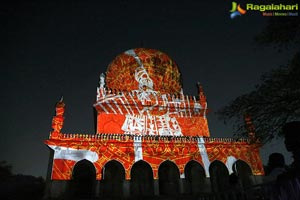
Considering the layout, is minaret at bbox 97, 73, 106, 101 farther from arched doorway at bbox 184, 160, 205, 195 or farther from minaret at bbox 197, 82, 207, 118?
arched doorway at bbox 184, 160, 205, 195

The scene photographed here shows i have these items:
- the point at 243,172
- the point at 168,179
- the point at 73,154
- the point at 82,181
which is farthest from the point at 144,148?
the point at 243,172

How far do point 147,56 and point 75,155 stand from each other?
40.9 ft

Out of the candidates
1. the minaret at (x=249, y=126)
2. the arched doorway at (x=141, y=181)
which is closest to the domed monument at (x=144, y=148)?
the arched doorway at (x=141, y=181)

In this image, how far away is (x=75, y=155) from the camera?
501 inches

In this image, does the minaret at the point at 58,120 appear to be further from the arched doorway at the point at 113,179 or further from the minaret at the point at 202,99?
the minaret at the point at 202,99

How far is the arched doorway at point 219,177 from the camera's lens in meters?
15.4

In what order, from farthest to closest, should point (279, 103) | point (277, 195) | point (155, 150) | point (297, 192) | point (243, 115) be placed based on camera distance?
Answer: point (155, 150), point (243, 115), point (279, 103), point (277, 195), point (297, 192)

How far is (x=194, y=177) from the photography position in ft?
51.0

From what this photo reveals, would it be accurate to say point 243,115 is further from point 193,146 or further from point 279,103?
point 193,146

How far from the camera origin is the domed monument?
12.8 meters

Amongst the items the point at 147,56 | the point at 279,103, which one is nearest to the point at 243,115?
the point at 279,103

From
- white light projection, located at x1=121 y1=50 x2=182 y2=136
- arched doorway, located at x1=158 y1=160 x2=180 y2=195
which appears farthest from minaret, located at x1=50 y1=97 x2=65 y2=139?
arched doorway, located at x1=158 y1=160 x2=180 y2=195

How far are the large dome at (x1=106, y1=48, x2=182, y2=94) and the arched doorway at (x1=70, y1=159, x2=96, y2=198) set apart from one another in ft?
25.1

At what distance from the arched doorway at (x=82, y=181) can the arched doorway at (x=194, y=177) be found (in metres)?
6.78
